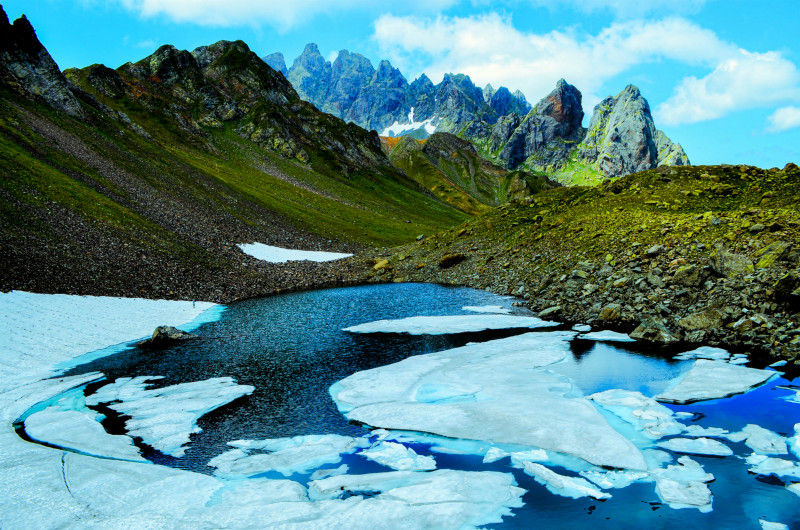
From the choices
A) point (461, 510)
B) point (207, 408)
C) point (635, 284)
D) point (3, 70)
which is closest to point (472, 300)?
point (635, 284)

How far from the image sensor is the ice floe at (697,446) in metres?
13.0

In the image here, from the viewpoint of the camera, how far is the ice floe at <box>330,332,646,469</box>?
13852 mm

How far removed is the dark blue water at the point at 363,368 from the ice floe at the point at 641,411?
1.07 meters

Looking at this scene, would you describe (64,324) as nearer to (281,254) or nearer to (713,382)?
(713,382)

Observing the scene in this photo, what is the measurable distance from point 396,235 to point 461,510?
342 ft

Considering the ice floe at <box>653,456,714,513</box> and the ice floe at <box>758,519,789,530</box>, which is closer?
the ice floe at <box>758,519,789,530</box>

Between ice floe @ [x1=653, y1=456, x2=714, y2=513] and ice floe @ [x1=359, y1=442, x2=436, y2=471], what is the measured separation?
20.1ft

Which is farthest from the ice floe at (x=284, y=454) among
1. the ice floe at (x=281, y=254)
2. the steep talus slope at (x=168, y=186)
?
the ice floe at (x=281, y=254)

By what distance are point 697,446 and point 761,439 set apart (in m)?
2.23

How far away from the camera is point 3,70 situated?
8044 centimetres

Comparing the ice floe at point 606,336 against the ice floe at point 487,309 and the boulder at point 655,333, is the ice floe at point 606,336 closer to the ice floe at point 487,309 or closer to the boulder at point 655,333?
the boulder at point 655,333

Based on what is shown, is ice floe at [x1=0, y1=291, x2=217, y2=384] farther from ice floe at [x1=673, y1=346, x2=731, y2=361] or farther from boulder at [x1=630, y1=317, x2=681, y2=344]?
ice floe at [x1=673, y1=346, x2=731, y2=361]

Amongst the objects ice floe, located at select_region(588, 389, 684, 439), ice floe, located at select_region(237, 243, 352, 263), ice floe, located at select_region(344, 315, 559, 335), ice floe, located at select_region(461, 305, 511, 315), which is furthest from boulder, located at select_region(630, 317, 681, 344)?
ice floe, located at select_region(237, 243, 352, 263)

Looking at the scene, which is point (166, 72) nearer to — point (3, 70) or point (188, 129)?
point (188, 129)
